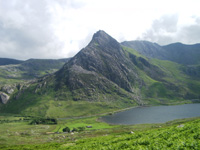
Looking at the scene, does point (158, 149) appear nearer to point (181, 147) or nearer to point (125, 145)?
point (181, 147)

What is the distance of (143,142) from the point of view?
2952 centimetres

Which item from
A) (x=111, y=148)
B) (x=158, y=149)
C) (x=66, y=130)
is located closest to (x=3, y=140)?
(x=66, y=130)

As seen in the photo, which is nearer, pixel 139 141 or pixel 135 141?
pixel 139 141

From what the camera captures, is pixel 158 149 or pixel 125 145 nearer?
pixel 158 149

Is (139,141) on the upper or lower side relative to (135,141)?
upper

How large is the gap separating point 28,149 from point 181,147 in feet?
250

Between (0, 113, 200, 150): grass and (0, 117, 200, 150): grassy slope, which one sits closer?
(0, 117, 200, 150): grassy slope

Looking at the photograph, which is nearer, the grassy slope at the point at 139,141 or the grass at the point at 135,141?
the grassy slope at the point at 139,141

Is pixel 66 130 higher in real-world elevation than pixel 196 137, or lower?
lower

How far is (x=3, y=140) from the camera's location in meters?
118

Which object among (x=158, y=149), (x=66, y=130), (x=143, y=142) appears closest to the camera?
(x=158, y=149)

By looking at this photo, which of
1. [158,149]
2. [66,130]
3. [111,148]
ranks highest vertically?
[158,149]

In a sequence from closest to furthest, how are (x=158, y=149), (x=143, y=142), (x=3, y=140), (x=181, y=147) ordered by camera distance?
(x=181, y=147)
(x=158, y=149)
(x=143, y=142)
(x=3, y=140)

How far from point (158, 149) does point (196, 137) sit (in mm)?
7609
